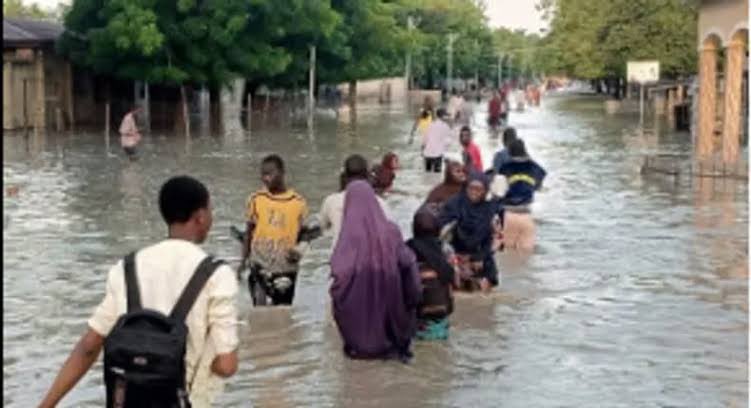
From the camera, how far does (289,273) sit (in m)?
9.12

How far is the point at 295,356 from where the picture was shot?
8.61 m

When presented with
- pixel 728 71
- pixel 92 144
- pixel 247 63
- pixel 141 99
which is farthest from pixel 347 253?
pixel 141 99

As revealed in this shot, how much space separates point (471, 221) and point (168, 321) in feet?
19.0

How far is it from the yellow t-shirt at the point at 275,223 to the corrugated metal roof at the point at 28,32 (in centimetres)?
3113

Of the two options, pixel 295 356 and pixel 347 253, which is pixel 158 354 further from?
pixel 295 356

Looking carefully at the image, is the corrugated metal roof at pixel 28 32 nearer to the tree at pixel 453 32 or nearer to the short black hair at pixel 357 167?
the tree at pixel 453 32

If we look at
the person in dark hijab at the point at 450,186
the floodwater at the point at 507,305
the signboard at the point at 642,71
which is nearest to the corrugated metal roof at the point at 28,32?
the floodwater at the point at 507,305

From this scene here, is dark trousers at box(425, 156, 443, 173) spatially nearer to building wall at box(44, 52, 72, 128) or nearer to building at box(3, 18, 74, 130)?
building at box(3, 18, 74, 130)

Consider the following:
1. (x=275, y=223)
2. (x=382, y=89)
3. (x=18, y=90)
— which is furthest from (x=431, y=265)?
(x=382, y=89)

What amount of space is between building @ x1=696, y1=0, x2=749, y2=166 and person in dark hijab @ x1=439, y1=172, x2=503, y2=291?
13.8 metres

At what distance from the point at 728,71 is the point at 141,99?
97.4ft

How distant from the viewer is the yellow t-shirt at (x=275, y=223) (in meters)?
8.88

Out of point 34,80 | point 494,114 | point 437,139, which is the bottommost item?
point 437,139

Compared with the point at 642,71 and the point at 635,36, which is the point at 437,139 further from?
the point at 635,36
